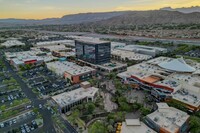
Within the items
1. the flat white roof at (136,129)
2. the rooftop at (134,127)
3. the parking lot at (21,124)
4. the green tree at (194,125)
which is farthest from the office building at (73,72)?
the green tree at (194,125)

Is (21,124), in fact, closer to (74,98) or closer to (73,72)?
(74,98)

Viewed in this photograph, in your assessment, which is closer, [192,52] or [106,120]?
[106,120]

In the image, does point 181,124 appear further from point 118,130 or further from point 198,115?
point 118,130

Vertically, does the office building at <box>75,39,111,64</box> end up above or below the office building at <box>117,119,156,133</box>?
above

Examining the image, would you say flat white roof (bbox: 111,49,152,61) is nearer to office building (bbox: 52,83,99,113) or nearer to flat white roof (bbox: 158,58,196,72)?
flat white roof (bbox: 158,58,196,72)

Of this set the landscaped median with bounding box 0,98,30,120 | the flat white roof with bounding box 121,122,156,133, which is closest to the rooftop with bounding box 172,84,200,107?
the flat white roof with bounding box 121,122,156,133

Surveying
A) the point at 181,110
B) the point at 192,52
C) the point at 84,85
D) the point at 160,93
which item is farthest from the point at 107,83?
the point at 192,52
